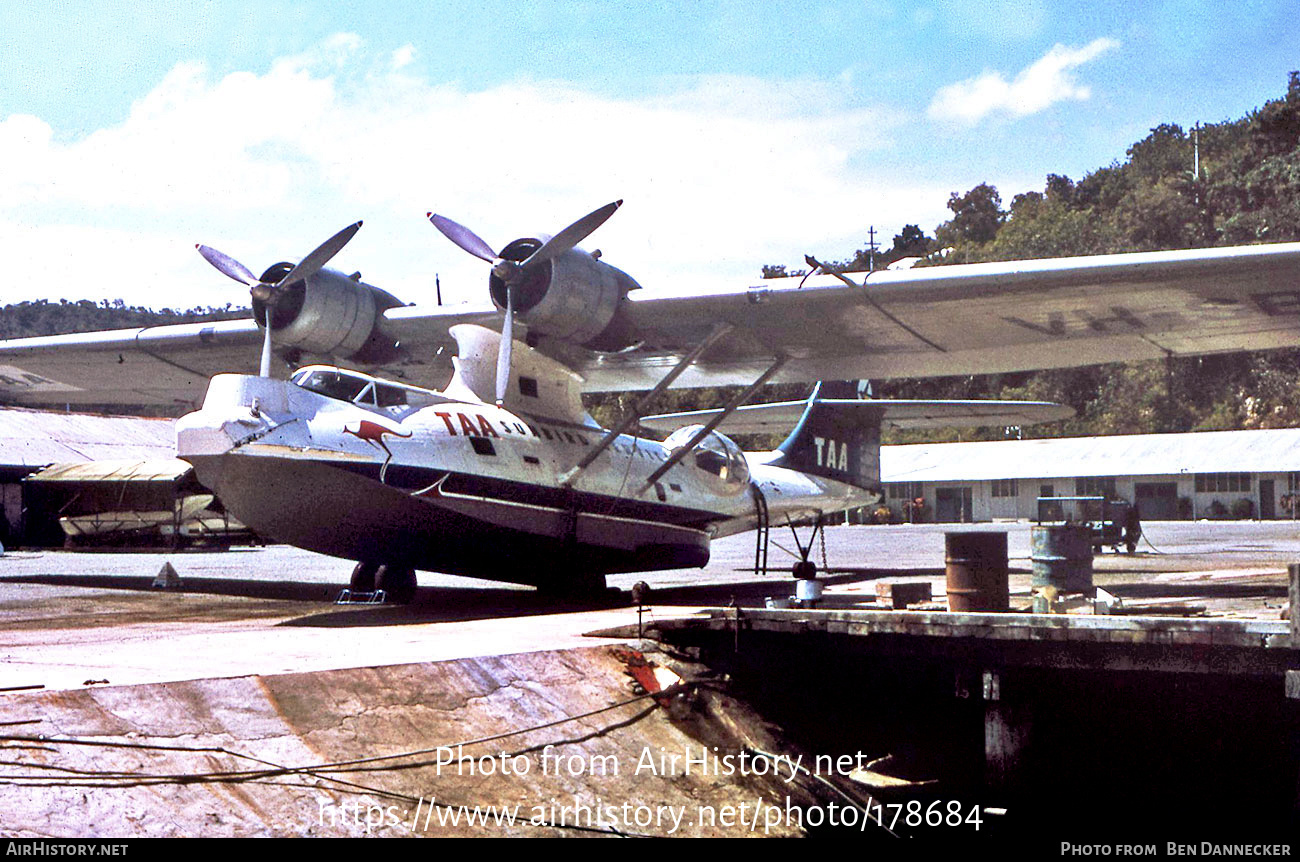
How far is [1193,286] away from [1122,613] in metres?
5.60

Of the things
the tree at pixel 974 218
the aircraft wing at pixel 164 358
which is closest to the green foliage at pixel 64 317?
the tree at pixel 974 218

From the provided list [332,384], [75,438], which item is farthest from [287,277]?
[75,438]

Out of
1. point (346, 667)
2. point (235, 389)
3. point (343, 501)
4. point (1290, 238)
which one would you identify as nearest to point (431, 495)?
point (343, 501)

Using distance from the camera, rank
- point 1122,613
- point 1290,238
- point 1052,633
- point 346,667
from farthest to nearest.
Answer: point 1290,238
point 1122,613
point 1052,633
point 346,667

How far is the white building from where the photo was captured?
64.3 metres

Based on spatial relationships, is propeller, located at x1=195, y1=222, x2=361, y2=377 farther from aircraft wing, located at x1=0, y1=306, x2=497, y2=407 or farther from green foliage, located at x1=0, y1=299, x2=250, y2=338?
green foliage, located at x1=0, y1=299, x2=250, y2=338

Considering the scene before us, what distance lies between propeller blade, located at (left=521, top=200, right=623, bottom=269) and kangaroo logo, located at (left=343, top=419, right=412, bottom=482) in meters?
3.20

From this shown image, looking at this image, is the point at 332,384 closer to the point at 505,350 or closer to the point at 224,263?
the point at 505,350

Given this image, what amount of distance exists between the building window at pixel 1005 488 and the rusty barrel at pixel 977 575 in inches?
2427

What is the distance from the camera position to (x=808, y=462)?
2397cm

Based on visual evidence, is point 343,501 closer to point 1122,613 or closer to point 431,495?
point 431,495

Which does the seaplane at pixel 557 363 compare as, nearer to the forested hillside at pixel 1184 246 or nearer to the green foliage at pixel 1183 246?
the forested hillside at pixel 1184 246

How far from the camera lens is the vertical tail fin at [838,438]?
23938 mm

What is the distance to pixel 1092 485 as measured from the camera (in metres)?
68.3
